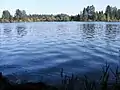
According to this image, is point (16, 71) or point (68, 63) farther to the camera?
point (68, 63)

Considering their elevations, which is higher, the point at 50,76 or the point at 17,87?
the point at 17,87

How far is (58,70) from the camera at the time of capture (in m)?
13.8

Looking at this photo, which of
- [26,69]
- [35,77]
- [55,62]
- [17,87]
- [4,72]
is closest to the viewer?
[17,87]

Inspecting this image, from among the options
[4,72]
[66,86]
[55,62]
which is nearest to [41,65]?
[55,62]

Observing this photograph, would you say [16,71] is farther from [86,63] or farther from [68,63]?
[86,63]

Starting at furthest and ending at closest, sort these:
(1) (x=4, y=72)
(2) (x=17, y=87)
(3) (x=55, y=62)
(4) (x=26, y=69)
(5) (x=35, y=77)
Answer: (3) (x=55, y=62), (4) (x=26, y=69), (1) (x=4, y=72), (5) (x=35, y=77), (2) (x=17, y=87)

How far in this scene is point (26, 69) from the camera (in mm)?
14227

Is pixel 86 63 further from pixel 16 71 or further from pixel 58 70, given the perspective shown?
pixel 16 71

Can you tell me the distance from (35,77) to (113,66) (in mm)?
5562

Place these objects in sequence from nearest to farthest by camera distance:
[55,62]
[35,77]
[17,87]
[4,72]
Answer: [17,87]
[35,77]
[4,72]
[55,62]

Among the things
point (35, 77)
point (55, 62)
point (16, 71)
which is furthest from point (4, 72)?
point (55, 62)

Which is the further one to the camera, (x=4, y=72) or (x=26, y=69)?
(x=26, y=69)

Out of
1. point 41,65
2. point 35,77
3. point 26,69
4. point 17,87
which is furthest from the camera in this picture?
point 41,65

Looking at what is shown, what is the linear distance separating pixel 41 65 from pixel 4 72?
2980mm
